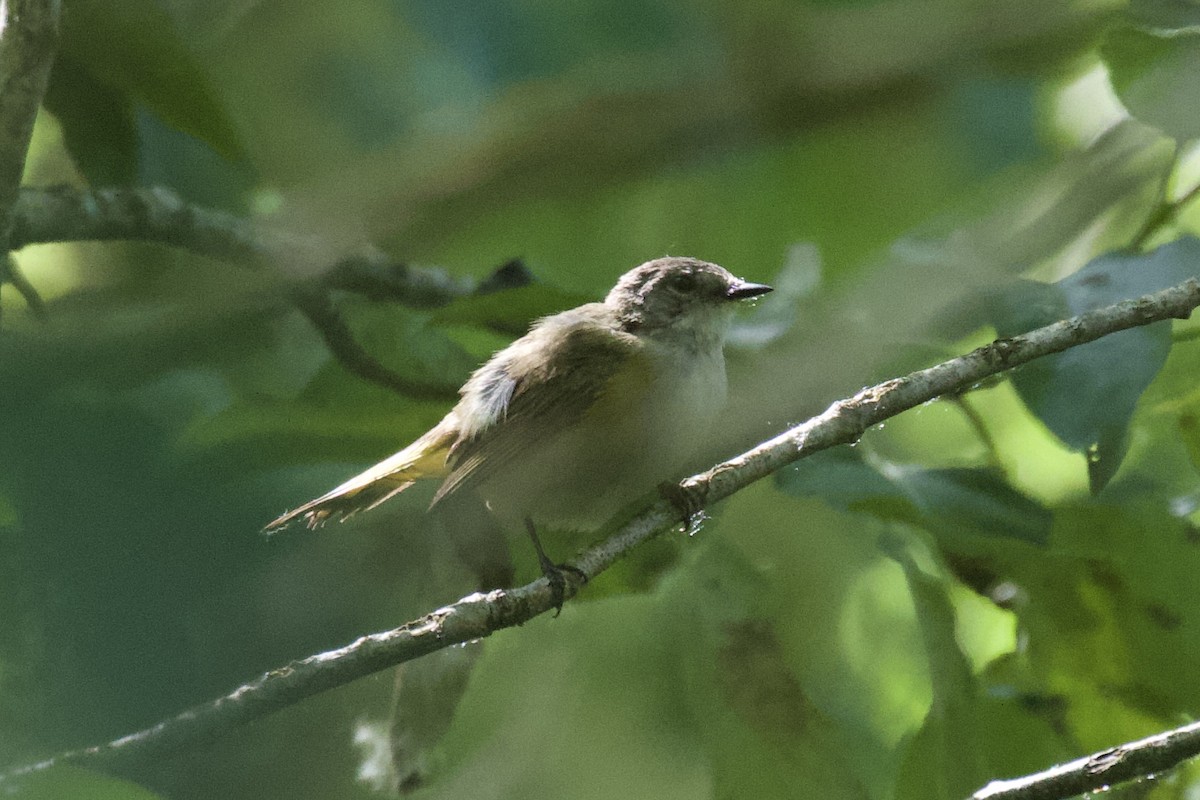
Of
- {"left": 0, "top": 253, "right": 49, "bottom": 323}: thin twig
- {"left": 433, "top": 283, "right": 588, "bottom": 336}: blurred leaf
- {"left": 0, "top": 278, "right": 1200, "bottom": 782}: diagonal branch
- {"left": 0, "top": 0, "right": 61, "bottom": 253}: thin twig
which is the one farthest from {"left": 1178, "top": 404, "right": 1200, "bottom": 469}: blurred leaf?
{"left": 0, "top": 253, "right": 49, "bottom": 323}: thin twig

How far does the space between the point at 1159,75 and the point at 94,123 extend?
2.01 metres

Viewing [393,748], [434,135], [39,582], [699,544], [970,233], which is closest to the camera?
[39,582]

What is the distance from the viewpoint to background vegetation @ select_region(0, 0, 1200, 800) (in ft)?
5.68

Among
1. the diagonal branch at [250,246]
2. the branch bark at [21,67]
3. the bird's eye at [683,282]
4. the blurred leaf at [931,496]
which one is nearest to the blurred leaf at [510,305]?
the diagonal branch at [250,246]

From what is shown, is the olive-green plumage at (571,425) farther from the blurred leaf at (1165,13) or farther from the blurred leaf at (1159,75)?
the blurred leaf at (1165,13)

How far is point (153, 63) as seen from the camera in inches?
85.8

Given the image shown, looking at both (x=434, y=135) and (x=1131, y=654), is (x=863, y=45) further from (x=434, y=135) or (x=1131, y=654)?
(x=1131, y=654)

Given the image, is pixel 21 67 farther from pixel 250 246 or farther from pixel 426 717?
pixel 426 717

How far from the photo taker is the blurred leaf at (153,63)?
214cm

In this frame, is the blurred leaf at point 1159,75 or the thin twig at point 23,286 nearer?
the blurred leaf at point 1159,75

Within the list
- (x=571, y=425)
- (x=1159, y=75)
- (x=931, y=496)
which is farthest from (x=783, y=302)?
(x=1159, y=75)

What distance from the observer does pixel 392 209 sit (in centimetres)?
268

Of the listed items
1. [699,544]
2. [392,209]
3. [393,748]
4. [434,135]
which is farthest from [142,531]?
[434,135]

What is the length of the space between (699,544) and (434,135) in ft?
4.19
